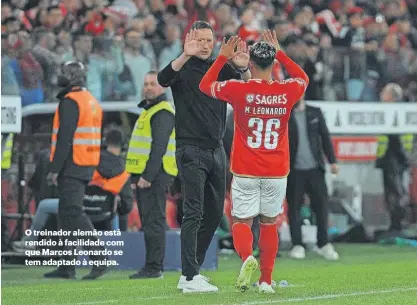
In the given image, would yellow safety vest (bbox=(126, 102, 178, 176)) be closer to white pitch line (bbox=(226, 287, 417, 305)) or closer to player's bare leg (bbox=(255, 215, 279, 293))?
player's bare leg (bbox=(255, 215, 279, 293))

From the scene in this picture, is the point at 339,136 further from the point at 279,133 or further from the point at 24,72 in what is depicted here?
the point at 279,133

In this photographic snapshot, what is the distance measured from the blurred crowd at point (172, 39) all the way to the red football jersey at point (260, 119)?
653 centimetres

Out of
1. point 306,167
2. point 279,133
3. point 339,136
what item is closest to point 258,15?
point 339,136

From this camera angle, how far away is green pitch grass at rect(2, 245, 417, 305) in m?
9.80

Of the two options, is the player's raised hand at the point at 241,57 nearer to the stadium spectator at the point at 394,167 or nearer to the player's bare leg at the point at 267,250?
the player's bare leg at the point at 267,250

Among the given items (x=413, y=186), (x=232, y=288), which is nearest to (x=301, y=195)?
(x=413, y=186)

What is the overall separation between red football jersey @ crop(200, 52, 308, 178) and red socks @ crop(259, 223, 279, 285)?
0.46 meters

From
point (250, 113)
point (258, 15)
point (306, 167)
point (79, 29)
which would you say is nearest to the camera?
point (250, 113)

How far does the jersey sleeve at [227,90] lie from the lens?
395 inches

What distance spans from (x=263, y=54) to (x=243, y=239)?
4.73 ft

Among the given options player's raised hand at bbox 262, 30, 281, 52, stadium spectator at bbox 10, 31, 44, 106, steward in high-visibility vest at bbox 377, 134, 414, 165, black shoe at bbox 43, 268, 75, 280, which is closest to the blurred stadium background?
stadium spectator at bbox 10, 31, 44, 106

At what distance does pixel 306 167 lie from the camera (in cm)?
1650

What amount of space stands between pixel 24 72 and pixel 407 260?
5.43m

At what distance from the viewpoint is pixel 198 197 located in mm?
10453
